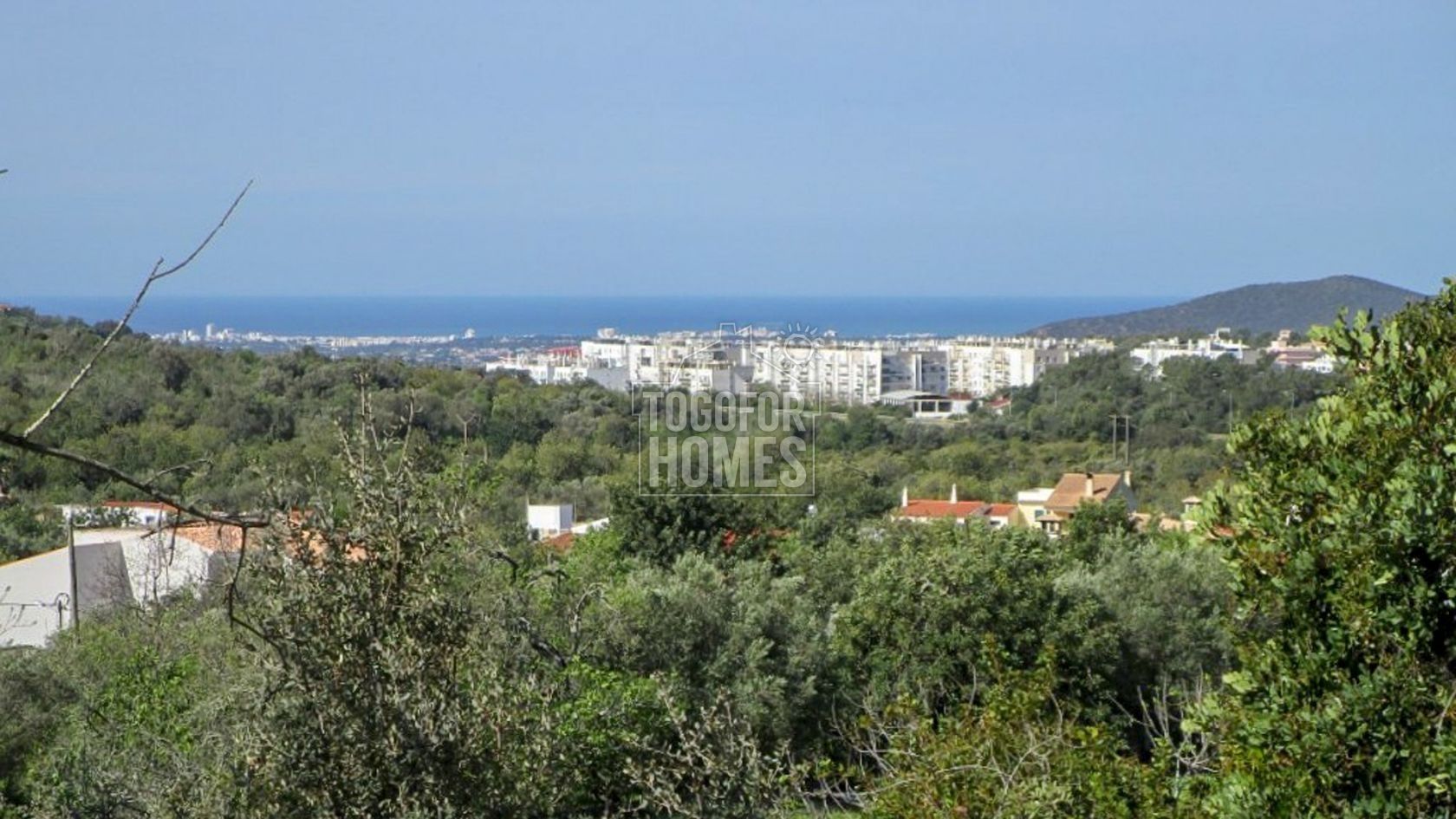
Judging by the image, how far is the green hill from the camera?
83125 mm

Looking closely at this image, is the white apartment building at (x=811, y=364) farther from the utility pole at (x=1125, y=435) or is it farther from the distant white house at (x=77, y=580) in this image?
the distant white house at (x=77, y=580)

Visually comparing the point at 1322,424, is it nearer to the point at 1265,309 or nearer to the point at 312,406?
the point at 312,406

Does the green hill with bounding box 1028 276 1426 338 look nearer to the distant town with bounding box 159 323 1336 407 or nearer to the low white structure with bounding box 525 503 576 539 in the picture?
the distant town with bounding box 159 323 1336 407

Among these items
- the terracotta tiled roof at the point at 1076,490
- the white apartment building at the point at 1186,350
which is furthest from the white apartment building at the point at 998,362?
the terracotta tiled roof at the point at 1076,490

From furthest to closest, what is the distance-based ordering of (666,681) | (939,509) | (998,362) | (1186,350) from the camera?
1. (998,362)
2. (1186,350)
3. (939,509)
4. (666,681)

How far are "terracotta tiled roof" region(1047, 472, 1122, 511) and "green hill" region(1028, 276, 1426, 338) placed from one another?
46103mm

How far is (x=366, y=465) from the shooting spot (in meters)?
3.94

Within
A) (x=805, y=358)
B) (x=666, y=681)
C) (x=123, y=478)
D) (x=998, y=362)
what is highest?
(x=123, y=478)

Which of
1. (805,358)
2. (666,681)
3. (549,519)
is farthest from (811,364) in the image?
(666,681)

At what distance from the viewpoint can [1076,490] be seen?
30.1 m
